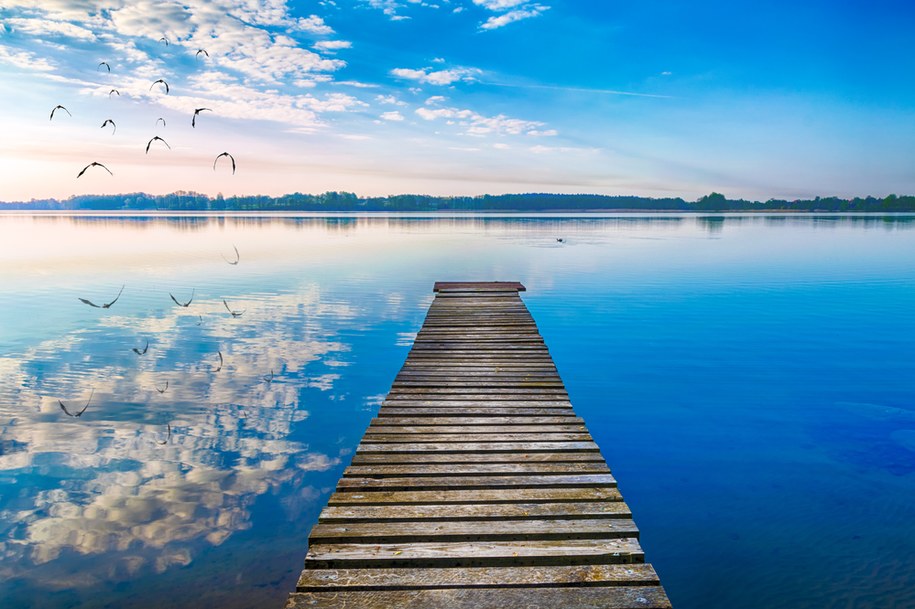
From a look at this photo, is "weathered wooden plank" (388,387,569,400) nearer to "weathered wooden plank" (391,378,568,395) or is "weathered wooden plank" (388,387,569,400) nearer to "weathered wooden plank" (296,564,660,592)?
"weathered wooden plank" (391,378,568,395)

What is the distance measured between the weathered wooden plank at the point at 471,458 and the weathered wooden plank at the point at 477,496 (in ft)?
2.42

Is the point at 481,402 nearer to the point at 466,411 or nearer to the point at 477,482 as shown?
the point at 466,411

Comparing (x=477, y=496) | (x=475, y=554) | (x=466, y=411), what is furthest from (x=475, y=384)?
(x=475, y=554)

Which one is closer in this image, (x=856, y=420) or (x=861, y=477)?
(x=861, y=477)

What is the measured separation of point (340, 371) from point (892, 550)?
38.1ft

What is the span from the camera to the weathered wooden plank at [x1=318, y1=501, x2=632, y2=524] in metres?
5.34

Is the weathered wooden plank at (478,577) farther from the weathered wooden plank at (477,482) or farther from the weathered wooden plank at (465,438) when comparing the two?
the weathered wooden plank at (465,438)

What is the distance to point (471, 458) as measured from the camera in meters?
6.72

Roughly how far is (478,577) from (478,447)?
251cm

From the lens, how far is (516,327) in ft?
47.6

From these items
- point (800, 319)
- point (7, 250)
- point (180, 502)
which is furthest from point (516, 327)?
point (7, 250)

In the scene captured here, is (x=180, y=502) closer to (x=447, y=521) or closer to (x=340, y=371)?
(x=447, y=521)

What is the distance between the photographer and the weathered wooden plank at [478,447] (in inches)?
273

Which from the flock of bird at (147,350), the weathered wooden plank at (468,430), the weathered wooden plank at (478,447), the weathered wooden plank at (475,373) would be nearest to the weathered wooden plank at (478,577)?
the weathered wooden plank at (478,447)
